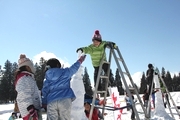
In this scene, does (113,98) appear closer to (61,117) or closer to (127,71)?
(127,71)

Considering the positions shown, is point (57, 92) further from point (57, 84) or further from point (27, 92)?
point (27, 92)

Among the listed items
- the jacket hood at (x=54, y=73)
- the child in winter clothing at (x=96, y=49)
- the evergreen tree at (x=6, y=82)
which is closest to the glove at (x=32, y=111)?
the jacket hood at (x=54, y=73)

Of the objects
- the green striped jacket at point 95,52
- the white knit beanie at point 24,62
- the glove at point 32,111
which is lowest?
the glove at point 32,111

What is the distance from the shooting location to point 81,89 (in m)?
7.61

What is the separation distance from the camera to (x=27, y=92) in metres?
4.10

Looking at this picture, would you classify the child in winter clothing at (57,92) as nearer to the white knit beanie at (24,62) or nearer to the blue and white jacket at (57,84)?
the blue and white jacket at (57,84)

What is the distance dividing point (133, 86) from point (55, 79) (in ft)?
7.06

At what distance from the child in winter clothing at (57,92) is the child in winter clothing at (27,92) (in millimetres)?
218

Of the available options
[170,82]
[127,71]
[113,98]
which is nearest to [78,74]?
[113,98]

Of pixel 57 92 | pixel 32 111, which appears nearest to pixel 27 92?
pixel 32 111

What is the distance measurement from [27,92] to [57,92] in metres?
0.56

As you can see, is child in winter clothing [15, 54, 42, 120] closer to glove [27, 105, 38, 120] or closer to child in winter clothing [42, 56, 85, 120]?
glove [27, 105, 38, 120]

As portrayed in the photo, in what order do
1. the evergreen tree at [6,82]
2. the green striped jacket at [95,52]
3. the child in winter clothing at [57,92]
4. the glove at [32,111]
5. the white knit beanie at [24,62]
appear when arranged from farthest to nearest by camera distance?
the evergreen tree at [6,82] → the green striped jacket at [95,52] → the white knit beanie at [24,62] → the child in winter clothing at [57,92] → the glove at [32,111]

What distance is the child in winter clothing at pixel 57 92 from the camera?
13.6 ft
